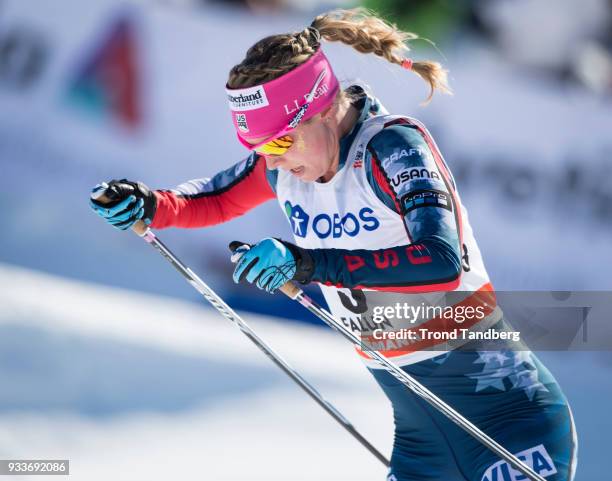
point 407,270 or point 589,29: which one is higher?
point 589,29

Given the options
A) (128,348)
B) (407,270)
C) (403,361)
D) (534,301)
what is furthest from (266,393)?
(407,270)

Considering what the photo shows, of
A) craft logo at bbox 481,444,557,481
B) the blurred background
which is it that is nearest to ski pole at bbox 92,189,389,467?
craft logo at bbox 481,444,557,481

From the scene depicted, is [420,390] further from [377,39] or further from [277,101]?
[377,39]

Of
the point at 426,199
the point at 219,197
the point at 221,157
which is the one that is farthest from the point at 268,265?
the point at 221,157

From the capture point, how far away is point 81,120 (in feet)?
A: 20.7

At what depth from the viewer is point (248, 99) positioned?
7.93ft

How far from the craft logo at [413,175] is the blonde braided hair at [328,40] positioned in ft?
1.54

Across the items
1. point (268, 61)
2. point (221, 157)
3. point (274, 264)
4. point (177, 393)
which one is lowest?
point (274, 264)

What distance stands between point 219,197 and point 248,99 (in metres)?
0.63

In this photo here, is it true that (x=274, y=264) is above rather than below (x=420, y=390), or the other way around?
above

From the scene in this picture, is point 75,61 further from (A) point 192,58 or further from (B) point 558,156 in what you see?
(B) point 558,156

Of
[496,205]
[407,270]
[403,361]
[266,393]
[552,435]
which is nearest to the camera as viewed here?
[407,270]

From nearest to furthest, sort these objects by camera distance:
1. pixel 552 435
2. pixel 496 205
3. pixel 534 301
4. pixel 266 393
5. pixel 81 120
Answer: pixel 552 435
pixel 534 301
pixel 266 393
pixel 496 205
pixel 81 120

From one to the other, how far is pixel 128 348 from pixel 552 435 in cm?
286
